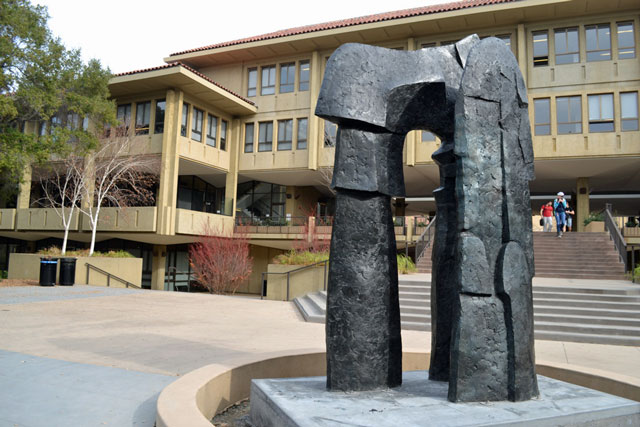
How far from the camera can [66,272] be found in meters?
18.0

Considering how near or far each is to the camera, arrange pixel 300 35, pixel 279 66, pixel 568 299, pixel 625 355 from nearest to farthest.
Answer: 1. pixel 625 355
2. pixel 568 299
3. pixel 300 35
4. pixel 279 66

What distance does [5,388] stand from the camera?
4.67 m

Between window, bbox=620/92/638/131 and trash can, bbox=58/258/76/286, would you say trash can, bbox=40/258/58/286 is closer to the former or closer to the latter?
trash can, bbox=58/258/76/286

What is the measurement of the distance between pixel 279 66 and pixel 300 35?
2801 millimetres

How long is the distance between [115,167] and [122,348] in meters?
16.4

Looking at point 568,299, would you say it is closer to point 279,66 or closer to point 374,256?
point 374,256

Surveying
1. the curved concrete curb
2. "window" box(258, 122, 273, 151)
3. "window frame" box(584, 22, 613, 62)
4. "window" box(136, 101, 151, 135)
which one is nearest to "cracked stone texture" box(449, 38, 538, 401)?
the curved concrete curb

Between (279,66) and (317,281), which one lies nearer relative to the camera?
(317,281)

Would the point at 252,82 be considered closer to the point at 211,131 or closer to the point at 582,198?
the point at 211,131

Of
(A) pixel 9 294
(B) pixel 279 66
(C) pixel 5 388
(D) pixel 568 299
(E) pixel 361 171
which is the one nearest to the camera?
(E) pixel 361 171

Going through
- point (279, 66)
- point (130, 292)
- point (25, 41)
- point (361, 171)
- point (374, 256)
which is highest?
point (279, 66)

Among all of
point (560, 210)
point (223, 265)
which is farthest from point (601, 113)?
point (223, 265)

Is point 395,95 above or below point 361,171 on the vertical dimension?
above

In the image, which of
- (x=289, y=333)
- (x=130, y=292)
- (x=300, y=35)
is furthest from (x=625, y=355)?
(x=300, y=35)
